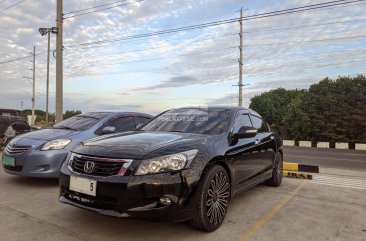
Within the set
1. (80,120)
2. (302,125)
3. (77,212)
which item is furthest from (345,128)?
(77,212)

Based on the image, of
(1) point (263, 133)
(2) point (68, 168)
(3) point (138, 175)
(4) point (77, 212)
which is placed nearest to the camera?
(3) point (138, 175)

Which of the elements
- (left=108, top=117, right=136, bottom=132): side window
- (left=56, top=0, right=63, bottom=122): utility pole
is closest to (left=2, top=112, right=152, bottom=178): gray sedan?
(left=108, top=117, right=136, bottom=132): side window

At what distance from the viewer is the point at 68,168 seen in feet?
14.0

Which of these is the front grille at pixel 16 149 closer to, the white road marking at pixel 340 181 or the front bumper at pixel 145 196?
the front bumper at pixel 145 196

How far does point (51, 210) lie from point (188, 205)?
7.12 ft

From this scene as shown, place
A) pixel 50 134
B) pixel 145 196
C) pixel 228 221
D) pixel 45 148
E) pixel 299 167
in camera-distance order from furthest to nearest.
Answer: pixel 299 167 → pixel 50 134 → pixel 45 148 → pixel 228 221 → pixel 145 196

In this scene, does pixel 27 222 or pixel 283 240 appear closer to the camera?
pixel 283 240

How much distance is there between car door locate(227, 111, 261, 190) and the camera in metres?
4.78

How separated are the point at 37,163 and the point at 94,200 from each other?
2.94 metres

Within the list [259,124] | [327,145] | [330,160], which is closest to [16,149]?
[259,124]

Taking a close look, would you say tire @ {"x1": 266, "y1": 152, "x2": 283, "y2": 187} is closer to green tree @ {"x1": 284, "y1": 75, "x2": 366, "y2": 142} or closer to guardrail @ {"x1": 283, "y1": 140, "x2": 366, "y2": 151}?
guardrail @ {"x1": 283, "y1": 140, "x2": 366, "y2": 151}

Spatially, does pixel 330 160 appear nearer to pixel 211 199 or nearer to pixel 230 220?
pixel 230 220

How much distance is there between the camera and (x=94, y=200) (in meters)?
3.80

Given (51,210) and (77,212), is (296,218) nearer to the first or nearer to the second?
(77,212)
